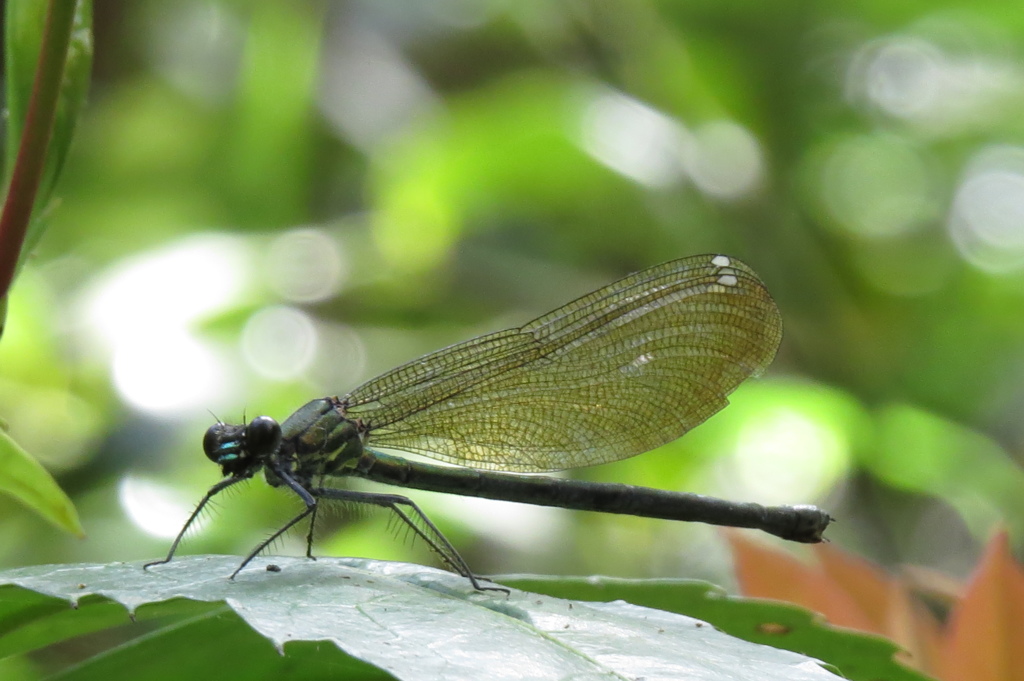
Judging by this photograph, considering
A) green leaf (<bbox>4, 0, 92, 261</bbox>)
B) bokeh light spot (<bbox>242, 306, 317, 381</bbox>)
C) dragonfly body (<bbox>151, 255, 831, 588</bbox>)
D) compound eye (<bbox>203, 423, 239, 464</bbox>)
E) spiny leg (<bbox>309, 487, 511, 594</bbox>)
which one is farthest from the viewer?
bokeh light spot (<bbox>242, 306, 317, 381</bbox>)

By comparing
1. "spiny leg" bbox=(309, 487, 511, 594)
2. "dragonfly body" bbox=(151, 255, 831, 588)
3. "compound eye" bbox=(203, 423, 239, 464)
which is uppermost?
"dragonfly body" bbox=(151, 255, 831, 588)

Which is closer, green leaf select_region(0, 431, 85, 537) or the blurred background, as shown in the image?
green leaf select_region(0, 431, 85, 537)

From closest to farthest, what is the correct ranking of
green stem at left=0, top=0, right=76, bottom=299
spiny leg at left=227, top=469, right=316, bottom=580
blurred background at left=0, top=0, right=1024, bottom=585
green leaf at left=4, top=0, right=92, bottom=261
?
green stem at left=0, top=0, right=76, bottom=299, green leaf at left=4, top=0, right=92, bottom=261, spiny leg at left=227, top=469, right=316, bottom=580, blurred background at left=0, top=0, right=1024, bottom=585

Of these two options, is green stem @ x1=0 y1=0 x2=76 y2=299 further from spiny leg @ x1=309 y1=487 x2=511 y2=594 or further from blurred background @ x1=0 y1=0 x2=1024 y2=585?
blurred background @ x1=0 y1=0 x2=1024 y2=585

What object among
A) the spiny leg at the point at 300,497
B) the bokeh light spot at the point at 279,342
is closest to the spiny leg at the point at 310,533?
the spiny leg at the point at 300,497

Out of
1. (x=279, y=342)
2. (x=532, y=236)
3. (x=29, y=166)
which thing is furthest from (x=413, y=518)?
(x=532, y=236)

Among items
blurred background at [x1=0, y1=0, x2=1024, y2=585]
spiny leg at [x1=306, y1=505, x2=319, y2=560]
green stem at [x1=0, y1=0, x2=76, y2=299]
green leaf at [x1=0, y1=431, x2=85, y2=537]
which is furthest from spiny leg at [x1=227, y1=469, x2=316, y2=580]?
blurred background at [x1=0, y1=0, x2=1024, y2=585]

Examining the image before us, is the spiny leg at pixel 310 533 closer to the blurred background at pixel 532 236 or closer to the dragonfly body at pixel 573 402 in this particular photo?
the dragonfly body at pixel 573 402

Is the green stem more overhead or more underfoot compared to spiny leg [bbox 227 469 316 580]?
more overhead
